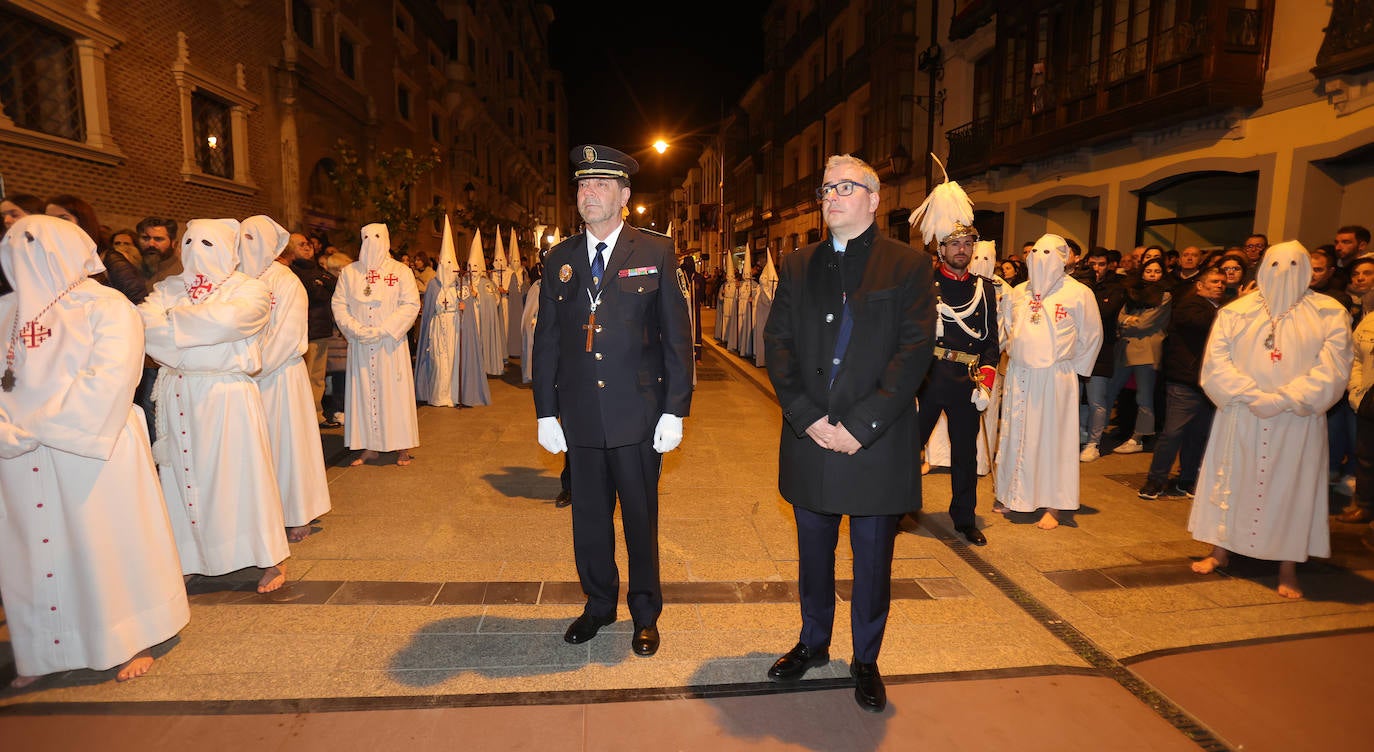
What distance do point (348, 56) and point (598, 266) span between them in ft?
65.2

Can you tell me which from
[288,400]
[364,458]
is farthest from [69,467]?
[364,458]

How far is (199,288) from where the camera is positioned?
3.82 meters

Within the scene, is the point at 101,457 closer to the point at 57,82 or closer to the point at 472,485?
the point at 472,485

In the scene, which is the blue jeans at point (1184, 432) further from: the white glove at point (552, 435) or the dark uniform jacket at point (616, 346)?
the white glove at point (552, 435)

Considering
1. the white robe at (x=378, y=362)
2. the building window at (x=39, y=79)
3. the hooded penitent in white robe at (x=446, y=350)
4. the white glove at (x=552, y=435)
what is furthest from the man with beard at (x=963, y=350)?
the building window at (x=39, y=79)

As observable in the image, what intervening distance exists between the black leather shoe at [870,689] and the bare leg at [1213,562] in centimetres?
267

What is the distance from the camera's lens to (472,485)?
20.5 feet

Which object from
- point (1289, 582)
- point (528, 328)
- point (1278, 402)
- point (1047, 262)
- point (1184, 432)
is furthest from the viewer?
point (528, 328)

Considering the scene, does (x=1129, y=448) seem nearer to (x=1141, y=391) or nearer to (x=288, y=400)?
(x=1141, y=391)

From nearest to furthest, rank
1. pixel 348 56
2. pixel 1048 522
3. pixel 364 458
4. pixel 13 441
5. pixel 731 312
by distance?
pixel 13 441, pixel 1048 522, pixel 364 458, pixel 731 312, pixel 348 56

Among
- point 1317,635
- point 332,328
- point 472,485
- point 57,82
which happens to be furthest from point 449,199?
point 1317,635

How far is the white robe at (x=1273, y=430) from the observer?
4.04 meters

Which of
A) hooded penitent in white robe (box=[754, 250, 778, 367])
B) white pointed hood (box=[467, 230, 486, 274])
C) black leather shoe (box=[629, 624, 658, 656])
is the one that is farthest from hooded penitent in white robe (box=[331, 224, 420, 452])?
hooded penitent in white robe (box=[754, 250, 778, 367])

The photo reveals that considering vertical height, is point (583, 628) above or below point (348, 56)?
below
